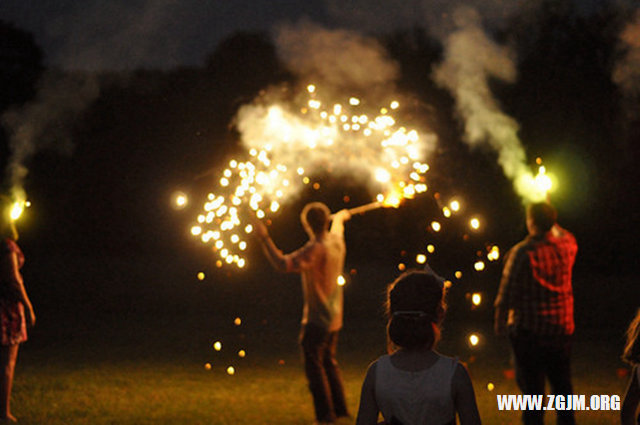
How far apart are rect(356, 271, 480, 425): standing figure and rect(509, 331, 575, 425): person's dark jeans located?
137 inches

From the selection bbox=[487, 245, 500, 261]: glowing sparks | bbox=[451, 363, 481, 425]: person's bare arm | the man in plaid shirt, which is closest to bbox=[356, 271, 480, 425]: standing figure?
bbox=[451, 363, 481, 425]: person's bare arm

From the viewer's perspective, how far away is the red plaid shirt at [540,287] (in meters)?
6.49

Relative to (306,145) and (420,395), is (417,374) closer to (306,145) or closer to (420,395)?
(420,395)

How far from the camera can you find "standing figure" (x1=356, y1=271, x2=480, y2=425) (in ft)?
10.2

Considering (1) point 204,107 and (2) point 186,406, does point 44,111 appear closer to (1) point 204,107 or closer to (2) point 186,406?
(2) point 186,406

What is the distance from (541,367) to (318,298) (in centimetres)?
213

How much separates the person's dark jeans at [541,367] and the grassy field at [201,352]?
1.85 m

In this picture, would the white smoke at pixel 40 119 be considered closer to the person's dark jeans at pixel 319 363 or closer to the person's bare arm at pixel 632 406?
the person's dark jeans at pixel 319 363

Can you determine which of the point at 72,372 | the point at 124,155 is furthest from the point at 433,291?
the point at 124,155

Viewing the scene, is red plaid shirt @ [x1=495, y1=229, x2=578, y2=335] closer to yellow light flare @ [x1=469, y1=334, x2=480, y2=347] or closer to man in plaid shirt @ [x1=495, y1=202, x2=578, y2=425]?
man in plaid shirt @ [x1=495, y1=202, x2=578, y2=425]

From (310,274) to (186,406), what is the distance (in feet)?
8.06

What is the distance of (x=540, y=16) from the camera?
2253 cm

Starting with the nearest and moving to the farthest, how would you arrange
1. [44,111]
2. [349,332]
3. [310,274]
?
[310,274], [44,111], [349,332]

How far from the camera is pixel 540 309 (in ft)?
21.3
